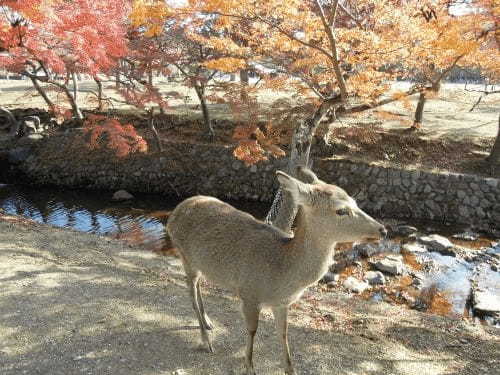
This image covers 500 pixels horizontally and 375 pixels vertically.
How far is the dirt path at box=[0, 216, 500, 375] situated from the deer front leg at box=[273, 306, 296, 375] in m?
0.17

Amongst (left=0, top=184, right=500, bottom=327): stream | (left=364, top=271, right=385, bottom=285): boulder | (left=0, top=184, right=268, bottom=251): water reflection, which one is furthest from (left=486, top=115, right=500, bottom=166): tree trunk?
(left=0, top=184, right=268, bottom=251): water reflection

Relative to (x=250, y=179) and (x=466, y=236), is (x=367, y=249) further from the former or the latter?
(x=250, y=179)

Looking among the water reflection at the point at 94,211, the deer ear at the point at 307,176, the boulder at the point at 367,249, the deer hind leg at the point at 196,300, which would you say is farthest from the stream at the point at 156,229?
the deer ear at the point at 307,176

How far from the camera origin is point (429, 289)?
8.16m

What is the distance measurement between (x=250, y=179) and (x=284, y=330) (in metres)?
9.93

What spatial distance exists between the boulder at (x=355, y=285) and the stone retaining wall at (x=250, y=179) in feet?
14.7

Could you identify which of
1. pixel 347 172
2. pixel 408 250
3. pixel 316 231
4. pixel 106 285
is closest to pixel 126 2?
pixel 347 172

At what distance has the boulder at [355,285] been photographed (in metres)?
7.98

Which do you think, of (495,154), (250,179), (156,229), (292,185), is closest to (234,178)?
(250,179)

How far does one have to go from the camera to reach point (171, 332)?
4.88 m

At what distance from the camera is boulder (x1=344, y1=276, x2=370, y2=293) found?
798 centimetres

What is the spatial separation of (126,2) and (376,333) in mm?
11958

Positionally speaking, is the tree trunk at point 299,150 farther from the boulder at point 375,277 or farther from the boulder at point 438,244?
the boulder at point 438,244

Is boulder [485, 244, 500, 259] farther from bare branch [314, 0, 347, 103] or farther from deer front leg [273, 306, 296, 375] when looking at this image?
deer front leg [273, 306, 296, 375]
